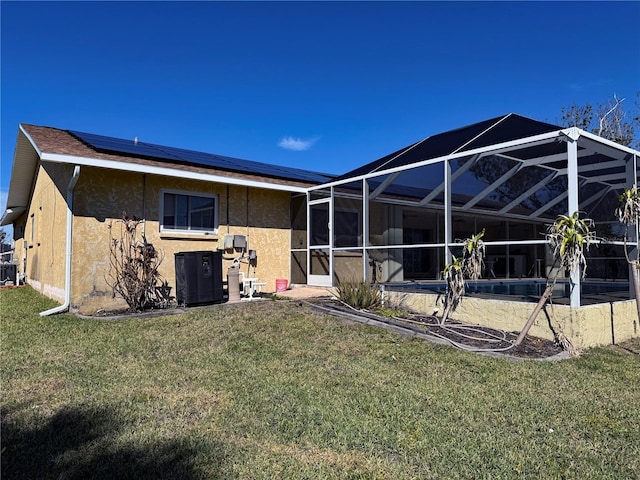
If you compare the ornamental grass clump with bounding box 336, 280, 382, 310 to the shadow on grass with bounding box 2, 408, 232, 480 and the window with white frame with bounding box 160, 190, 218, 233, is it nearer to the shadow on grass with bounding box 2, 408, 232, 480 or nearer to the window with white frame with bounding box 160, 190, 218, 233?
the window with white frame with bounding box 160, 190, 218, 233

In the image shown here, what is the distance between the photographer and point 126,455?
9.02ft

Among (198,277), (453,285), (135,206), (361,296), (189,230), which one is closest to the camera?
(453,285)

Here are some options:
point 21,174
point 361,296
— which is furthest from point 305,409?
point 21,174

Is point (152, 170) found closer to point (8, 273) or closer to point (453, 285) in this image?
point (453, 285)

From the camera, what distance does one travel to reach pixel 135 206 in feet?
29.4

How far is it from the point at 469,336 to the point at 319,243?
5.48 metres

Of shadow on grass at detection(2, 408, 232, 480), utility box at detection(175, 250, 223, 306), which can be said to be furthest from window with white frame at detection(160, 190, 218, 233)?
shadow on grass at detection(2, 408, 232, 480)

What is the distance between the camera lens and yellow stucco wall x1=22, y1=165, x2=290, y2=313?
8.30m

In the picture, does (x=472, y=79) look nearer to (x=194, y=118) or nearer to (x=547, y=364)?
(x=194, y=118)

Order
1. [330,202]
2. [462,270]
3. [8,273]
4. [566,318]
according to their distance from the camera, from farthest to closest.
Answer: [8,273] → [330,202] → [462,270] → [566,318]

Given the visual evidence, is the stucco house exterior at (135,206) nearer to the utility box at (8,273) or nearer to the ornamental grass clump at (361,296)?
the ornamental grass clump at (361,296)

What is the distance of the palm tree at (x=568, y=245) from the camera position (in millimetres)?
5535

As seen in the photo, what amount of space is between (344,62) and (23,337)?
42.3 feet

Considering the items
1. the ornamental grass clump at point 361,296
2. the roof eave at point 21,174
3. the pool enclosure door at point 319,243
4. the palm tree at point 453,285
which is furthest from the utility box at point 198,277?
the roof eave at point 21,174
